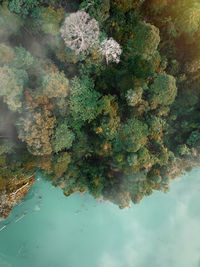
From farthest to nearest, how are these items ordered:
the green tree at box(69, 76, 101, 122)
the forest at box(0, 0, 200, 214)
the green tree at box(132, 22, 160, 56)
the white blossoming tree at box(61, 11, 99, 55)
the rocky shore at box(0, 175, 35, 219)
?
the rocky shore at box(0, 175, 35, 219), the green tree at box(69, 76, 101, 122), the forest at box(0, 0, 200, 214), the white blossoming tree at box(61, 11, 99, 55), the green tree at box(132, 22, 160, 56)

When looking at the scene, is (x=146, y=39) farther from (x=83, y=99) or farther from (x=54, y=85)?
(x=54, y=85)

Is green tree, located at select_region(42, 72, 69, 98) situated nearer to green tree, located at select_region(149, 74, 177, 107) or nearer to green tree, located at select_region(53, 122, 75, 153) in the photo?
green tree, located at select_region(53, 122, 75, 153)

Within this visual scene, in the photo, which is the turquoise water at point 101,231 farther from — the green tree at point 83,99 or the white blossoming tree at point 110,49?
the white blossoming tree at point 110,49

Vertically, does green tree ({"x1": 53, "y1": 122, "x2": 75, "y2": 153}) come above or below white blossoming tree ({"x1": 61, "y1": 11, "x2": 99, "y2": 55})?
below

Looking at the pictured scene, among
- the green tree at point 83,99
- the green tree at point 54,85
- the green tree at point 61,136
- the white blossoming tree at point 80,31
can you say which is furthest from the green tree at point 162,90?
the green tree at point 61,136

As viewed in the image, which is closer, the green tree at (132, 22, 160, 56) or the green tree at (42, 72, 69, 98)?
the green tree at (132, 22, 160, 56)

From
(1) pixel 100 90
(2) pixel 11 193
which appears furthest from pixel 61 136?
(2) pixel 11 193

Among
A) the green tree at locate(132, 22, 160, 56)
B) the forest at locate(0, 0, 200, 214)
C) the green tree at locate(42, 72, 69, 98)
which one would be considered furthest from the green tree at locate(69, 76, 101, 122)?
the green tree at locate(132, 22, 160, 56)
